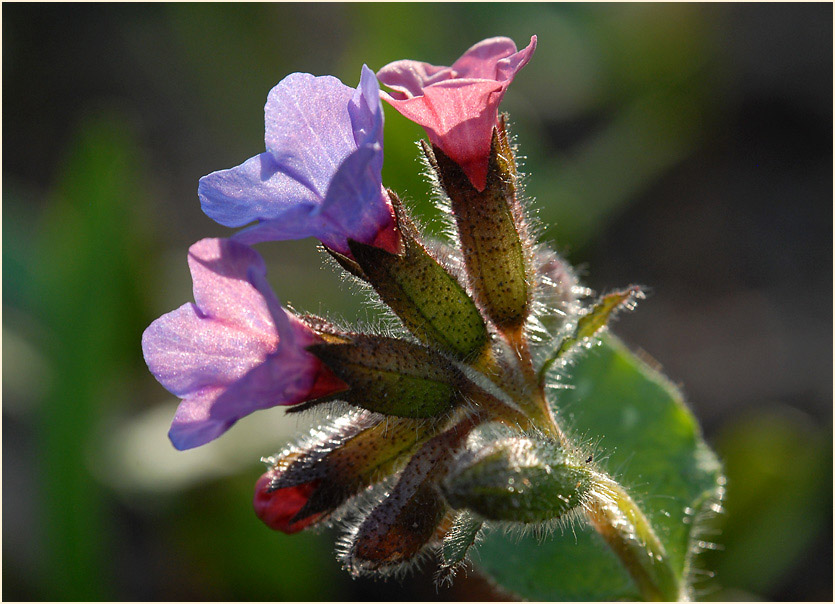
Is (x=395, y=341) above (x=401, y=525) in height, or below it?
above

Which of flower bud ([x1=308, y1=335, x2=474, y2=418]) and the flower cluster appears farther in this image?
flower bud ([x1=308, y1=335, x2=474, y2=418])

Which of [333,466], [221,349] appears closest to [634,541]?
[333,466]

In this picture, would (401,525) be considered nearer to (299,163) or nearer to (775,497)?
(299,163)

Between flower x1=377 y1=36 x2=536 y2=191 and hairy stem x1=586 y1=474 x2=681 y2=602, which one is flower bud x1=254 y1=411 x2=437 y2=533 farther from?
flower x1=377 y1=36 x2=536 y2=191

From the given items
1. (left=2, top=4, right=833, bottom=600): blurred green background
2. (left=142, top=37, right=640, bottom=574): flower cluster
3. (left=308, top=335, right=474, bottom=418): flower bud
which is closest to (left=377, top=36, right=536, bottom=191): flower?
(left=142, top=37, right=640, bottom=574): flower cluster

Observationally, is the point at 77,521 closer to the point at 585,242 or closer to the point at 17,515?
the point at 17,515

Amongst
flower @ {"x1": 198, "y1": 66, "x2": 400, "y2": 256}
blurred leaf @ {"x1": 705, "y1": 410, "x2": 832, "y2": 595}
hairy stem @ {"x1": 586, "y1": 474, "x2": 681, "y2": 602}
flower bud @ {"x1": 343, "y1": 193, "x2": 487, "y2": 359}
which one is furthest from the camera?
blurred leaf @ {"x1": 705, "y1": 410, "x2": 832, "y2": 595}

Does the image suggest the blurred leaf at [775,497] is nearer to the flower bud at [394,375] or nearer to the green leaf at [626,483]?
the green leaf at [626,483]
